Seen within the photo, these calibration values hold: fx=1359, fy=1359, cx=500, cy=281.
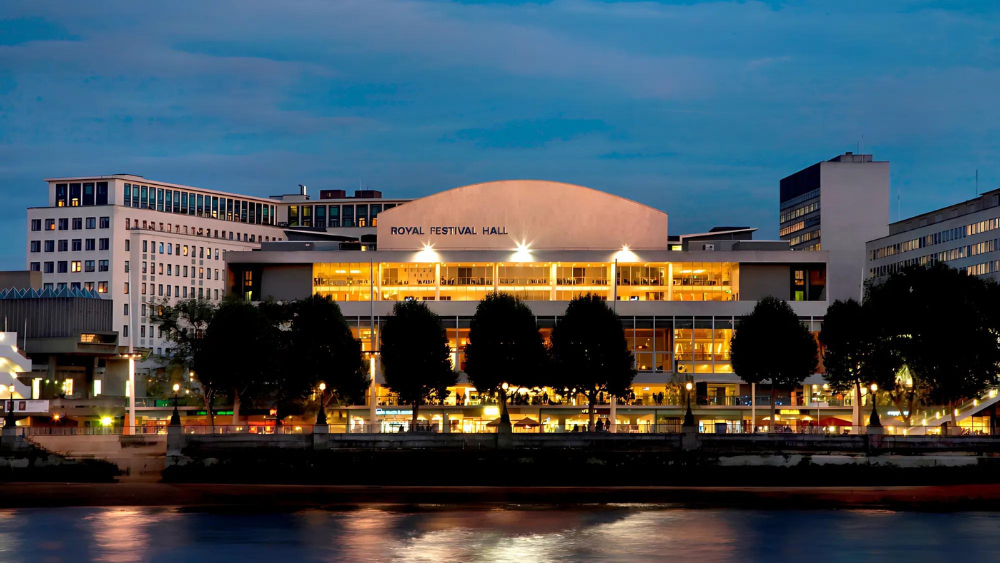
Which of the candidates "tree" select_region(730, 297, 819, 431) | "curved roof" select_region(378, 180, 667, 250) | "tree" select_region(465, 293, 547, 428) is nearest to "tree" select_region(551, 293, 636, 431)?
"tree" select_region(465, 293, 547, 428)

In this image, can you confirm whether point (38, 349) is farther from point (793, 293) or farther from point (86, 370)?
point (793, 293)

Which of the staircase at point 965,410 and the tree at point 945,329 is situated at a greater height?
the tree at point 945,329

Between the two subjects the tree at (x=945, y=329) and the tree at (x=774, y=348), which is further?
the tree at (x=774, y=348)

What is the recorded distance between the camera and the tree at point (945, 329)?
4200 inches

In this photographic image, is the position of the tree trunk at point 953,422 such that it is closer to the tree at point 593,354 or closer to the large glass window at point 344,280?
the tree at point 593,354

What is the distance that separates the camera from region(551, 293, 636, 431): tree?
115m

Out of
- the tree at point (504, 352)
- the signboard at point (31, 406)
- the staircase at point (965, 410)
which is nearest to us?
the staircase at point (965, 410)

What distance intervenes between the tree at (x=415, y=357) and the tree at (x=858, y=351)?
109 ft

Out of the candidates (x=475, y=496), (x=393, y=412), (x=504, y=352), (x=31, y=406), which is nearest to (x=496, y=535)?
(x=475, y=496)

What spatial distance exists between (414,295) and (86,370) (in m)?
40.5

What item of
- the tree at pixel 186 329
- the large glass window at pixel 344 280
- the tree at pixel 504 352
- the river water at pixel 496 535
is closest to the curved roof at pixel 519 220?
the large glass window at pixel 344 280

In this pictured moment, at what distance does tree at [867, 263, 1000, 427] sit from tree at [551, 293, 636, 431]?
21.9m

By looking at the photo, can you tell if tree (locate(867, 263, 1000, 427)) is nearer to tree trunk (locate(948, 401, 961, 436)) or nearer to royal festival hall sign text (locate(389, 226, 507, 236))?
tree trunk (locate(948, 401, 961, 436))

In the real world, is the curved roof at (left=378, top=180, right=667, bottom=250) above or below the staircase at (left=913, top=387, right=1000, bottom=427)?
above
